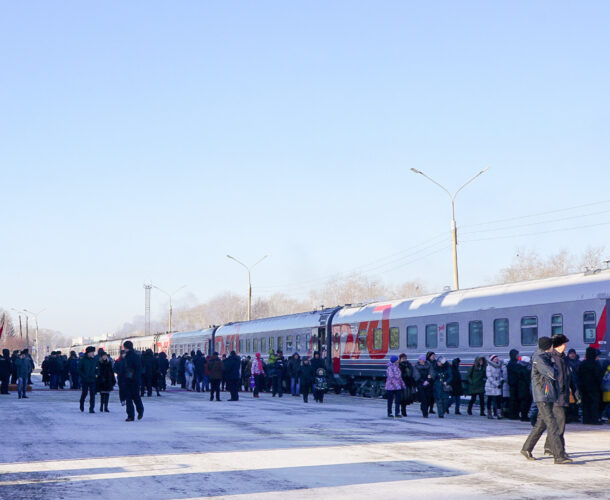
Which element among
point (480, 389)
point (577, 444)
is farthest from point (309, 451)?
point (480, 389)

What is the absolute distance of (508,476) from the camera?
1126 centimetres

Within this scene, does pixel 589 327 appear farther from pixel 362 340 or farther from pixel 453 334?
pixel 362 340

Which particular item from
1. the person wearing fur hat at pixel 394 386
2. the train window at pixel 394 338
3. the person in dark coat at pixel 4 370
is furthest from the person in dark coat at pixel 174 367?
the person wearing fur hat at pixel 394 386

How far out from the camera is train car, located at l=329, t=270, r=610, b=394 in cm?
2370

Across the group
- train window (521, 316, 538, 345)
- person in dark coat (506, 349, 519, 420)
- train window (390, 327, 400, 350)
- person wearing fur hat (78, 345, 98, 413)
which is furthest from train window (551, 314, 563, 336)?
person wearing fur hat (78, 345, 98, 413)

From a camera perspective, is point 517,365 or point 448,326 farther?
point 448,326

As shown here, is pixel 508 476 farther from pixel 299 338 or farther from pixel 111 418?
pixel 299 338

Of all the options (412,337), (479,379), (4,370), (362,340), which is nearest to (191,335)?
(362,340)

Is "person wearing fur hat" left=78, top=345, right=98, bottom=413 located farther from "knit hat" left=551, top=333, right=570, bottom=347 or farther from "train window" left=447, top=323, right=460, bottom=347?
"knit hat" left=551, top=333, right=570, bottom=347

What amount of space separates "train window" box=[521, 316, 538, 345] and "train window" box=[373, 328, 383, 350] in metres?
8.96

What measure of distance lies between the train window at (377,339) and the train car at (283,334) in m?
5.05

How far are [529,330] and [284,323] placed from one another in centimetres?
2026

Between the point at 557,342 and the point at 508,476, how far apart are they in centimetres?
267

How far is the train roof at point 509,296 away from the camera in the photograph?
2378 centimetres
